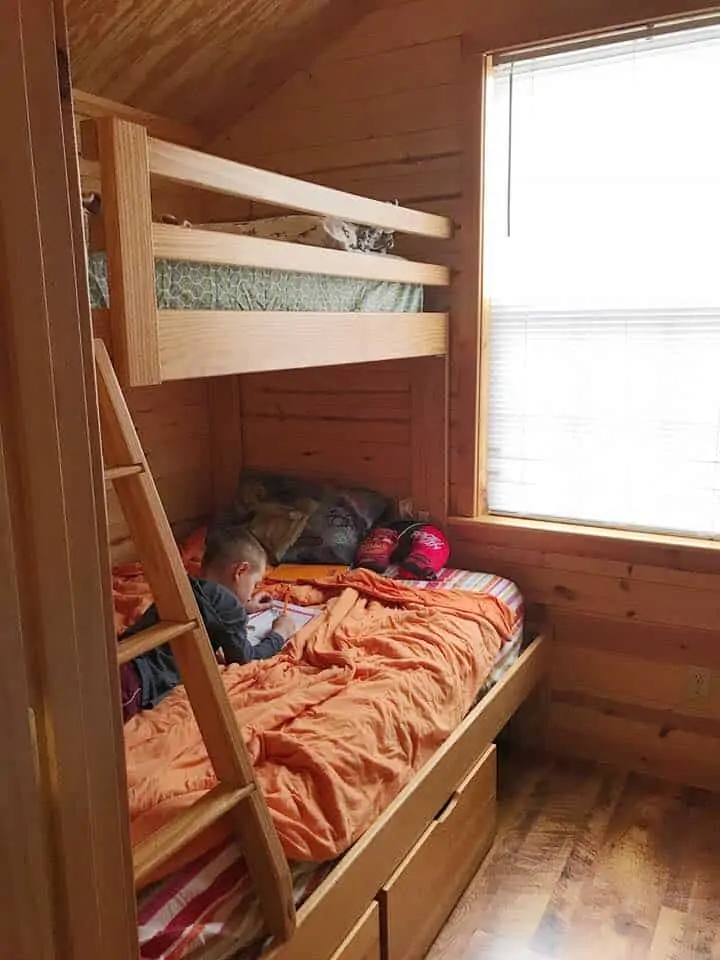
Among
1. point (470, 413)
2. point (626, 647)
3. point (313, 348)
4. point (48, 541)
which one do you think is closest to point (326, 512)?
point (470, 413)

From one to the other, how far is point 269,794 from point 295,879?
151mm

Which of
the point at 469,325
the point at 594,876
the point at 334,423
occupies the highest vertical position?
the point at 469,325

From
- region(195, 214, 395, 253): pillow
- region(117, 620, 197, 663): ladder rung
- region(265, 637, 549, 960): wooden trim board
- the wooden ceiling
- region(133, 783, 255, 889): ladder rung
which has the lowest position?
region(265, 637, 549, 960): wooden trim board

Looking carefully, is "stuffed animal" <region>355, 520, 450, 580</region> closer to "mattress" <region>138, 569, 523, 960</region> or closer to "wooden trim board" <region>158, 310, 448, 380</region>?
"wooden trim board" <region>158, 310, 448, 380</region>

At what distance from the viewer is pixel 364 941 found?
1.60 metres

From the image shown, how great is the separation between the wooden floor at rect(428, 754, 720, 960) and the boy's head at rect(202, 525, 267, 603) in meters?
1.02

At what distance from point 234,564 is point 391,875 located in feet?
3.08

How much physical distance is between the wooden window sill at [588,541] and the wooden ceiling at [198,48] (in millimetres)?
1760

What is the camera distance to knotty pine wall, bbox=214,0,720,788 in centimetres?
259

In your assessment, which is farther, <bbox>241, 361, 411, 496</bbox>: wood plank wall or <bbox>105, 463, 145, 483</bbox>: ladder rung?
<bbox>241, 361, 411, 496</bbox>: wood plank wall

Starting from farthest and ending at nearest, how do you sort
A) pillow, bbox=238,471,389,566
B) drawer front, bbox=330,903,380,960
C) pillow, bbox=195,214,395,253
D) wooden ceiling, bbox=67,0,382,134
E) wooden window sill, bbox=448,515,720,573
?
pillow, bbox=238,471,389,566
wooden window sill, bbox=448,515,720,573
wooden ceiling, bbox=67,0,382,134
pillow, bbox=195,214,395,253
drawer front, bbox=330,903,380,960

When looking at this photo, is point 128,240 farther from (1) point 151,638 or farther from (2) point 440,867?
(2) point 440,867

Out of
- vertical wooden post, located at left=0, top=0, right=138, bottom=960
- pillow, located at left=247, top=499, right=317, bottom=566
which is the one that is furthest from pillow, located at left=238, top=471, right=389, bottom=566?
vertical wooden post, located at left=0, top=0, right=138, bottom=960

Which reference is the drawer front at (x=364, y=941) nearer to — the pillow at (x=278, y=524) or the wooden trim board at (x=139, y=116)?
the pillow at (x=278, y=524)
